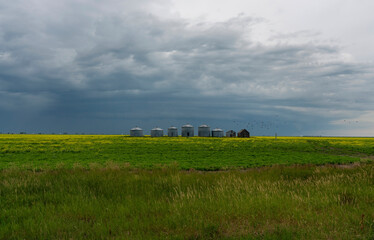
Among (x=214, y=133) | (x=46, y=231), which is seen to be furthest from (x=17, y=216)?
(x=214, y=133)

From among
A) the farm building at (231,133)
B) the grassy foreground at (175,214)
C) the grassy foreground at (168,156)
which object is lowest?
Result: the grassy foreground at (168,156)

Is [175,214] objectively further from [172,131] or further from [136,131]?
[136,131]

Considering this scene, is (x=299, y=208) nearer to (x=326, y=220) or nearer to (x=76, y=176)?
(x=326, y=220)

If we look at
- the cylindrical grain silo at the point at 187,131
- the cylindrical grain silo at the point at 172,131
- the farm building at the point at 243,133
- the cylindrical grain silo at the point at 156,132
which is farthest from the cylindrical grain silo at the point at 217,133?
the cylindrical grain silo at the point at 156,132

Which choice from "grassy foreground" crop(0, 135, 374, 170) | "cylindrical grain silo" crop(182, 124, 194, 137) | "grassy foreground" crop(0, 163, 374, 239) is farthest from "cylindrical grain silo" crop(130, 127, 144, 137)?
"grassy foreground" crop(0, 163, 374, 239)

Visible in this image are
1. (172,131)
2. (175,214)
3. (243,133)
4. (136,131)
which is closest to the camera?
(175,214)

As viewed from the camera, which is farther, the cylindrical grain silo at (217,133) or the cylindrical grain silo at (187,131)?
the cylindrical grain silo at (217,133)

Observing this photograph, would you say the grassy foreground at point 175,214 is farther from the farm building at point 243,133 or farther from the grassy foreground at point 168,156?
the farm building at point 243,133

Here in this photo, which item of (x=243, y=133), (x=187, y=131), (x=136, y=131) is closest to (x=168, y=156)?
(x=187, y=131)

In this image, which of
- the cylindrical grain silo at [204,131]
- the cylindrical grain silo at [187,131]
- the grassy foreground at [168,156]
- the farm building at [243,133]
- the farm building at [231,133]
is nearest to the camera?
the grassy foreground at [168,156]

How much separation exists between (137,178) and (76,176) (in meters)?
3.39

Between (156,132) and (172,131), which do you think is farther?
(172,131)

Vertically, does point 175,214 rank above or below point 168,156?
above

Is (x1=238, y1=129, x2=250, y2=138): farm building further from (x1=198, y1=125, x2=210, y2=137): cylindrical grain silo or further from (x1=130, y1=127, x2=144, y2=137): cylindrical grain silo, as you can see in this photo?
(x1=130, y1=127, x2=144, y2=137): cylindrical grain silo
